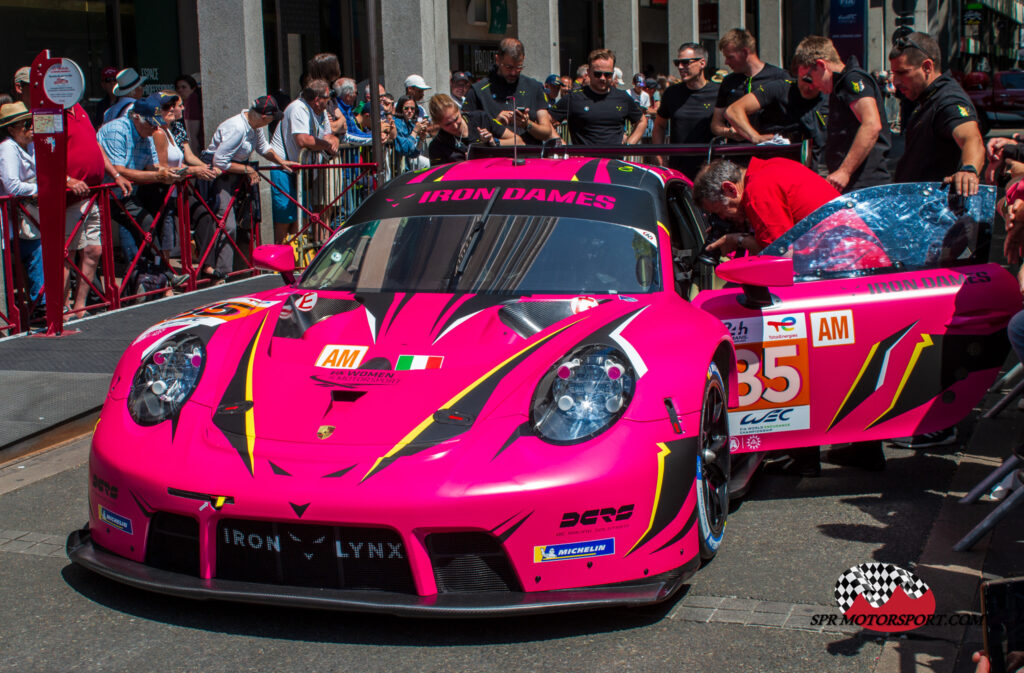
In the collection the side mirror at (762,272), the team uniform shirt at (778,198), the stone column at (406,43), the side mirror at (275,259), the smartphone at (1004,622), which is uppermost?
the stone column at (406,43)

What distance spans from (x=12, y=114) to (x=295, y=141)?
3301 millimetres

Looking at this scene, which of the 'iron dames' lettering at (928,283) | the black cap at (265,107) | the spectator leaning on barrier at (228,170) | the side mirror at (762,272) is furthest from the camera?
the black cap at (265,107)

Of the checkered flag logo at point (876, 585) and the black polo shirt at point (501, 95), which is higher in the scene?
the black polo shirt at point (501, 95)

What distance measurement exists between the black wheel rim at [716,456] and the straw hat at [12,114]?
6.46 meters

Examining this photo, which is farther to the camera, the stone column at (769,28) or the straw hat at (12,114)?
the stone column at (769,28)

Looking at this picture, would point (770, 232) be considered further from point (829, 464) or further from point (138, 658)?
point (138, 658)

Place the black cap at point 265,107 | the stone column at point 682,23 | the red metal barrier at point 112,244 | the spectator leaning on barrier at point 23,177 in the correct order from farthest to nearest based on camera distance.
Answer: the stone column at point 682,23 < the black cap at point 265,107 < the spectator leaning on barrier at point 23,177 < the red metal barrier at point 112,244

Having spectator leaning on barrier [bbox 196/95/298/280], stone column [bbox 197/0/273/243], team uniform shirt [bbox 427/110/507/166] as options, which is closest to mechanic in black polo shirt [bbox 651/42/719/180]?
team uniform shirt [bbox 427/110/507/166]

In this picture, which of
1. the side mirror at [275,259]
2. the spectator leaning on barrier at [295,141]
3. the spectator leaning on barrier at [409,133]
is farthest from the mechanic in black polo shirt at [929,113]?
the spectator leaning on barrier at [409,133]

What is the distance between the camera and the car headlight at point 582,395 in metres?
3.70

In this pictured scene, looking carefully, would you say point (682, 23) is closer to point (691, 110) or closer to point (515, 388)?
point (691, 110)

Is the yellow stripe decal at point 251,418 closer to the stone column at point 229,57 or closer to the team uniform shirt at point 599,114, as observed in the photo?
the team uniform shirt at point 599,114

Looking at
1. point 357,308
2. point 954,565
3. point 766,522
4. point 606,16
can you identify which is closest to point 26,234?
point 357,308

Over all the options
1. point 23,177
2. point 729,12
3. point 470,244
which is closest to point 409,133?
point 23,177
